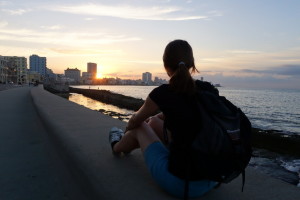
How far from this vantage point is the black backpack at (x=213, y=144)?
1756 mm

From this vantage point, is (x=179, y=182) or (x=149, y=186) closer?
(x=179, y=182)

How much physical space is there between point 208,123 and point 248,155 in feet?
1.40

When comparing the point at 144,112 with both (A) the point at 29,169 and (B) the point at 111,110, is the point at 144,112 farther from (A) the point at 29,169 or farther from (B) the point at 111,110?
(B) the point at 111,110

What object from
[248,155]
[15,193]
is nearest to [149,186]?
[248,155]

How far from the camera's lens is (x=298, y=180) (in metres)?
6.65

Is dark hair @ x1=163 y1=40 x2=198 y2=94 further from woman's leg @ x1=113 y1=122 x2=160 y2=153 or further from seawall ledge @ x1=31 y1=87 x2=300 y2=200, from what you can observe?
seawall ledge @ x1=31 y1=87 x2=300 y2=200

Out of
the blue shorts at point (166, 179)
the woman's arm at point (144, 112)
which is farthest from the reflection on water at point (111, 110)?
the blue shorts at point (166, 179)

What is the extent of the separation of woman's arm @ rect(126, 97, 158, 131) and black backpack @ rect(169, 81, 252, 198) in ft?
1.10

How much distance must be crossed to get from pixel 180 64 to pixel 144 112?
48 centimetres

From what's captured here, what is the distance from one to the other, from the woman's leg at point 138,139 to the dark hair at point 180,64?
0.59 metres

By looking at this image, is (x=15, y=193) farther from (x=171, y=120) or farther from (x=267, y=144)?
(x=267, y=144)

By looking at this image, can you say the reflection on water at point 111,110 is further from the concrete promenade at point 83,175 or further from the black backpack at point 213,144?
the black backpack at point 213,144

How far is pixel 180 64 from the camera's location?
1.88 meters

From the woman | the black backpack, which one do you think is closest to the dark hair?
the woman
